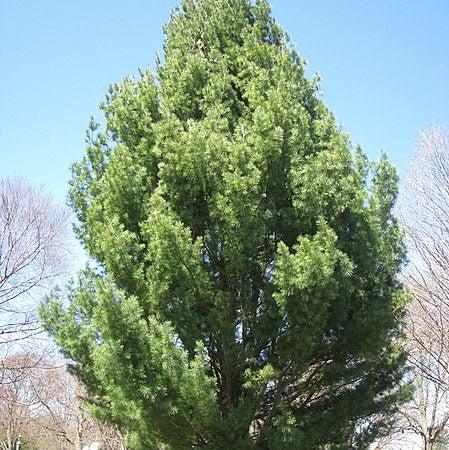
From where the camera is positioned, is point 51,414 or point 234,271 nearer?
point 234,271

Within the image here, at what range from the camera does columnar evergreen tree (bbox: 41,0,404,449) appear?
4.61m

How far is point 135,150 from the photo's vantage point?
604 centimetres

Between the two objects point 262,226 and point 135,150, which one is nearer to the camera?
point 262,226

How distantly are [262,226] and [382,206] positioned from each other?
1.86 meters

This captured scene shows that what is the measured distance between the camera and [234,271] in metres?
5.27

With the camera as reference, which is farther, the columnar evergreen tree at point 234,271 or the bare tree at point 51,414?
the bare tree at point 51,414

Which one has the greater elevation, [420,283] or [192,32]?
[192,32]

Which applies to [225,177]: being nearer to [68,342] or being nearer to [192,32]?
[68,342]

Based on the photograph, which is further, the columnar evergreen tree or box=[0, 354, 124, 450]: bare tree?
box=[0, 354, 124, 450]: bare tree

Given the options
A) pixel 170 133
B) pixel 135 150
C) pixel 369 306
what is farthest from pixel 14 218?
pixel 369 306

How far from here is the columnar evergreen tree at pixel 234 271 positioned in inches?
181

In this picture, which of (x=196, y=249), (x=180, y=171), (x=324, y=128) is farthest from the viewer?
(x=324, y=128)

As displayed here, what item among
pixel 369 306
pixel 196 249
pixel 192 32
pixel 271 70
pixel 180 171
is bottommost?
pixel 369 306

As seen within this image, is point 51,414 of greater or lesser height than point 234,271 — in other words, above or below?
above
